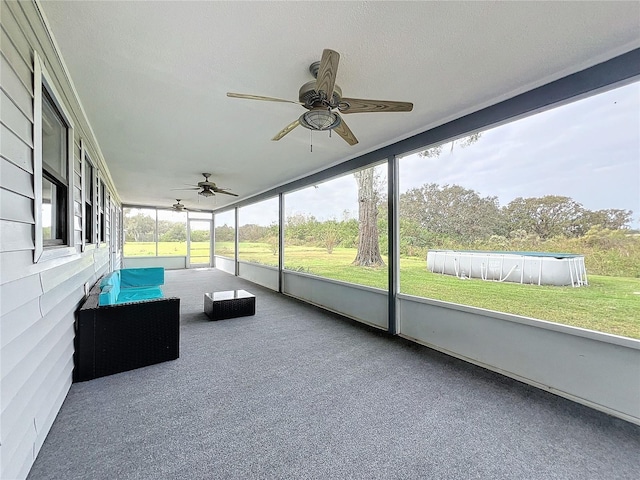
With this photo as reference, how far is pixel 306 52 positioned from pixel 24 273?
7.18 ft

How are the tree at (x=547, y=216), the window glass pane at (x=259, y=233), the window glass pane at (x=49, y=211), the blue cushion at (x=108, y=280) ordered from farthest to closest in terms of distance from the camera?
the window glass pane at (x=259, y=233), the blue cushion at (x=108, y=280), the tree at (x=547, y=216), the window glass pane at (x=49, y=211)

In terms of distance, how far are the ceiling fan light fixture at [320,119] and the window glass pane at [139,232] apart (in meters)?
10.7

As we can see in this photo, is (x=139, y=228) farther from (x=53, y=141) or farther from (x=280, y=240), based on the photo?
(x=53, y=141)

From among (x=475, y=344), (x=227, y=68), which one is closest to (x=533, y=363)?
(x=475, y=344)

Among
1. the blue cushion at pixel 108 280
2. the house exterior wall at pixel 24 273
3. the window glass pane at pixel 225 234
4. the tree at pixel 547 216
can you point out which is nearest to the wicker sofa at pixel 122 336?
the house exterior wall at pixel 24 273

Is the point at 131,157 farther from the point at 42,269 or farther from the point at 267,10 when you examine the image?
the point at 267,10

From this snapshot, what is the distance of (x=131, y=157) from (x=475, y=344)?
18.6ft

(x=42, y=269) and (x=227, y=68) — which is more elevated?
(x=227, y=68)

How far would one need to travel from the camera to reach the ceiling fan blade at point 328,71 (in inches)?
63.0

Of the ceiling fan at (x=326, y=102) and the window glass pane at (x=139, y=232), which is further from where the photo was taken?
the window glass pane at (x=139, y=232)

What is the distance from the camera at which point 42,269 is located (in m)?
1.68

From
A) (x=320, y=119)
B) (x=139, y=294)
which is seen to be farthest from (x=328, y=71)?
(x=139, y=294)

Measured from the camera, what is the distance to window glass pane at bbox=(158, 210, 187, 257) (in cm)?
1100

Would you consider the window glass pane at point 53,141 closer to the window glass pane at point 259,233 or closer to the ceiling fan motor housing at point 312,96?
the ceiling fan motor housing at point 312,96
